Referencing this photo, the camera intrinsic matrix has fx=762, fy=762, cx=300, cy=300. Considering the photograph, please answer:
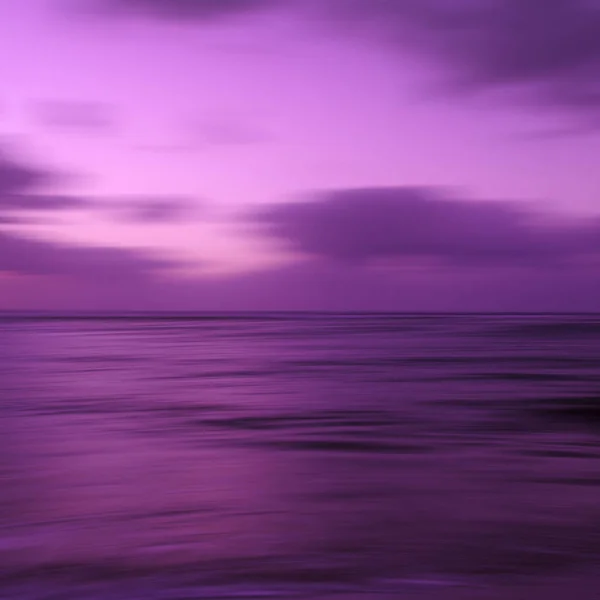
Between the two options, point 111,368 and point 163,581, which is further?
point 111,368

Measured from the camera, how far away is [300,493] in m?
5.08

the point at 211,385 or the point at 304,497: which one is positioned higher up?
the point at 211,385

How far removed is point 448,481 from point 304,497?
3.62 feet

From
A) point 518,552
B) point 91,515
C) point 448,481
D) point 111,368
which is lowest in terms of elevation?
point 518,552

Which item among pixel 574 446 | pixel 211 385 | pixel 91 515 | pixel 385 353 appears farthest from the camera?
pixel 385 353

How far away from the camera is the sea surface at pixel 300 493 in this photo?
3.48 metres

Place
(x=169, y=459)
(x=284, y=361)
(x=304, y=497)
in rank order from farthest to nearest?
(x=284, y=361) → (x=169, y=459) → (x=304, y=497)

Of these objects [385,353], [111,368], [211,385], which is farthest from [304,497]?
[385,353]

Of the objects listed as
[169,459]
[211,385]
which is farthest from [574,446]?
[211,385]

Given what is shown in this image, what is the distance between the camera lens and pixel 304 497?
16.3 ft

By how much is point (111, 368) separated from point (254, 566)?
12.0 m

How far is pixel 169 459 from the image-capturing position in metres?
6.20

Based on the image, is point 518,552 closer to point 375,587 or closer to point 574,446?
point 375,587

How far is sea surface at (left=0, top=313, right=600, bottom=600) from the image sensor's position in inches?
137
